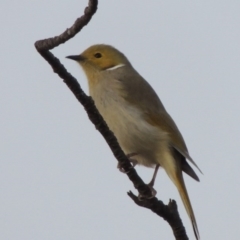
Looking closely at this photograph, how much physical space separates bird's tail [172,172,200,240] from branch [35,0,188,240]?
2.53 feet

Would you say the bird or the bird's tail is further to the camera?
the bird

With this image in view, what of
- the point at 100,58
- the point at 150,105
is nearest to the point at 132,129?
the point at 150,105

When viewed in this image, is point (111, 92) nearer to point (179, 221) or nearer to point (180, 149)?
point (180, 149)

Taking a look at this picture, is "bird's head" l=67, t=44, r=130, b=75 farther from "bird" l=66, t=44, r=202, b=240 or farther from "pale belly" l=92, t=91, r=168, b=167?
"pale belly" l=92, t=91, r=168, b=167

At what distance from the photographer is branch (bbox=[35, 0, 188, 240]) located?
3891 mm

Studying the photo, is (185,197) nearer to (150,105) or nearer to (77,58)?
(150,105)

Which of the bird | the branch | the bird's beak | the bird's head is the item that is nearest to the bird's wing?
the bird

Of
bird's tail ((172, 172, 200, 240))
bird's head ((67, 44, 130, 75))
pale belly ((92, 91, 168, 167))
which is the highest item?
bird's head ((67, 44, 130, 75))

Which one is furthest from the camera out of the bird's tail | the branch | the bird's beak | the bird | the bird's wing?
the bird's beak

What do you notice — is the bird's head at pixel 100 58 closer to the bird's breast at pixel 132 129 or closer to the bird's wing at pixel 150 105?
the bird's wing at pixel 150 105

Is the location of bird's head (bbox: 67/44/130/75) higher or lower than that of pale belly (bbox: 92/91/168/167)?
higher

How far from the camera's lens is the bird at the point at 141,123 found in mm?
6885

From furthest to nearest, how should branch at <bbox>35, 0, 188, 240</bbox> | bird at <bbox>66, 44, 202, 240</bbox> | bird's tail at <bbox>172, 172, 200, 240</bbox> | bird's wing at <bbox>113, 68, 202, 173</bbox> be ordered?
bird's wing at <bbox>113, 68, 202, 173</bbox>
bird at <bbox>66, 44, 202, 240</bbox>
bird's tail at <bbox>172, 172, 200, 240</bbox>
branch at <bbox>35, 0, 188, 240</bbox>

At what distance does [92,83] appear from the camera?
759 centimetres
